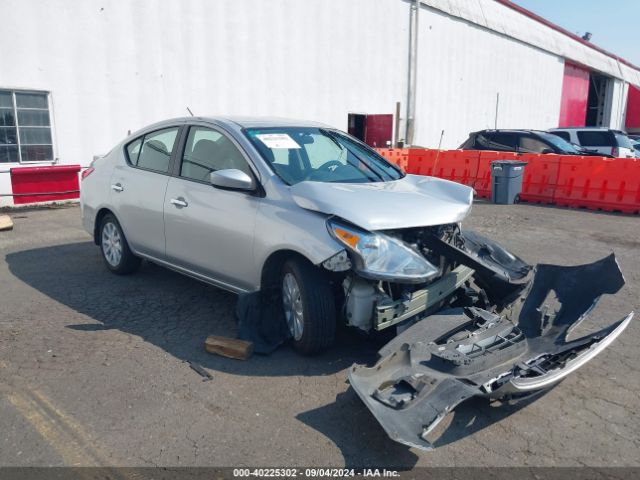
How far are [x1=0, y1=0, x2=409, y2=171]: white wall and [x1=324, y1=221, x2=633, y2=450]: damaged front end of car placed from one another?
32.9ft

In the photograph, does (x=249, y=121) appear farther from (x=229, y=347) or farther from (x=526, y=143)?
(x=526, y=143)

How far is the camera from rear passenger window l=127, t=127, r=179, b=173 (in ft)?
18.0

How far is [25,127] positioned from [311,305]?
10054mm

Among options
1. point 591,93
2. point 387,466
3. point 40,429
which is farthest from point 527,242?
point 591,93

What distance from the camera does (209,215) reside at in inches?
189

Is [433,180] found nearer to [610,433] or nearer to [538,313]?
[538,313]

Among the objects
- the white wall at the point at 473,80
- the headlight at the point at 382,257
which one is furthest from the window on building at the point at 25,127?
the white wall at the point at 473,80

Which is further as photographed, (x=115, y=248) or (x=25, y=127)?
(x=25, y=127)

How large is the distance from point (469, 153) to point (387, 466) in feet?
39.0

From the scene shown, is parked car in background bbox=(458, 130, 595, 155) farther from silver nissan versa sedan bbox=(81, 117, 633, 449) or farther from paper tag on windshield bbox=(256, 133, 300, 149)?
paper tag on windshield bbox=(256, 133, 300, 149)

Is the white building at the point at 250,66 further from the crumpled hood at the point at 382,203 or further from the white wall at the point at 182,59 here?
the crumpled hood at the point at 382,203

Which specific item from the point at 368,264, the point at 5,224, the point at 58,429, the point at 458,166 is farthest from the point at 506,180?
the point at 58,429

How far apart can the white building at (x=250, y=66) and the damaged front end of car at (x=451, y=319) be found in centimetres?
995

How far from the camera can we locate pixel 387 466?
302cm
